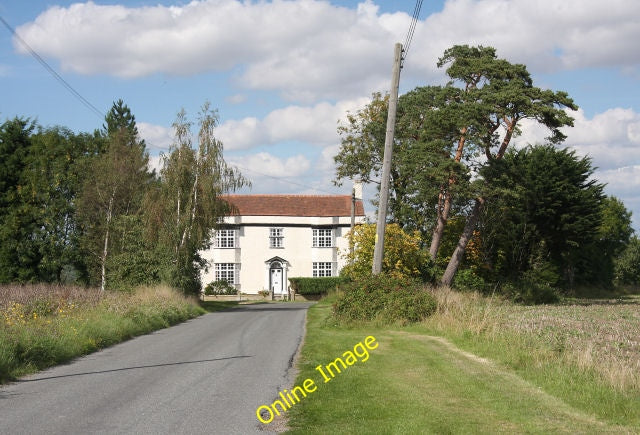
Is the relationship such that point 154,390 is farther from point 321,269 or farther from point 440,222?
point 321,269

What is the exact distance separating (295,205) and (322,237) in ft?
13.7

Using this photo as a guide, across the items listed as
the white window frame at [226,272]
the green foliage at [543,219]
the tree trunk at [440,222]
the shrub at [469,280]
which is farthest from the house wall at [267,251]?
the tree trunk at [440,222]

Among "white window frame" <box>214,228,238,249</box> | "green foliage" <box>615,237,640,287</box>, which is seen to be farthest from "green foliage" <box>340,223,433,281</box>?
"green foliage" <box>615,237,640,287</box>

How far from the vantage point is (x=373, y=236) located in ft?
114

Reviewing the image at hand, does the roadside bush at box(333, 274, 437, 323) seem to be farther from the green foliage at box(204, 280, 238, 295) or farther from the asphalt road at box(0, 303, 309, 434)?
the green foliage at box(204, 280, 238, 295)

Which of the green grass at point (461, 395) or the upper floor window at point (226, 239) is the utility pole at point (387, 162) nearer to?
the green grass at point (461, 395)

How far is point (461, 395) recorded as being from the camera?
988 centimetres

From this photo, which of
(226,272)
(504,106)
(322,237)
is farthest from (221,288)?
(504,106)

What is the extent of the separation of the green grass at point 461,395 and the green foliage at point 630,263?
223 ft

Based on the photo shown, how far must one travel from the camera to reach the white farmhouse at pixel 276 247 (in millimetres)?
62938

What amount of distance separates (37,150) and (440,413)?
168ft

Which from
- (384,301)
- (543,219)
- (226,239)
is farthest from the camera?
(226,239)

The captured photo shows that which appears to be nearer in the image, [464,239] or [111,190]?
[464,239]

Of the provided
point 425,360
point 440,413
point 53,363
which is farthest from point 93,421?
point 425,360
